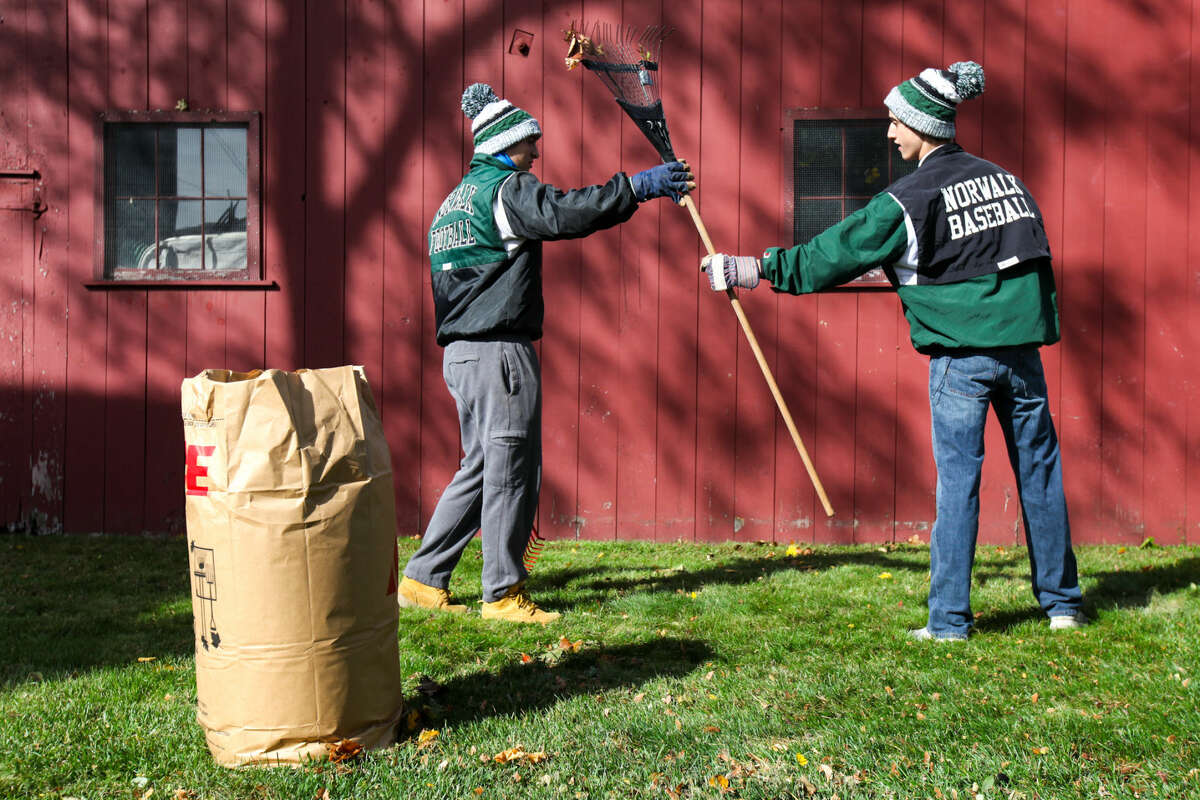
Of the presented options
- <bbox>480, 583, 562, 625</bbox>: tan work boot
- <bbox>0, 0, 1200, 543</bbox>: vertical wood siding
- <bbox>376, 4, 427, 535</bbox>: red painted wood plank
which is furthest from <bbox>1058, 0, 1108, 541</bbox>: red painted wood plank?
<bbox>376, 4, 427, 535</bbox>: red painted wood plank

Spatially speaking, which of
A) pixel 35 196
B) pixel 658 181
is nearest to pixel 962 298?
pixel 658 181

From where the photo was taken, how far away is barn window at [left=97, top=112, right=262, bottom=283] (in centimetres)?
605

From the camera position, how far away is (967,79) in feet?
11.5

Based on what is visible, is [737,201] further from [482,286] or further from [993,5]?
[482,286]

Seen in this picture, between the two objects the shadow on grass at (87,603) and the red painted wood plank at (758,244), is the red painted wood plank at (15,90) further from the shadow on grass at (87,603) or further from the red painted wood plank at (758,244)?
the red painted wood plank at (758,244)

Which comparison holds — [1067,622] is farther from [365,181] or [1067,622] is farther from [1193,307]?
[365,181]

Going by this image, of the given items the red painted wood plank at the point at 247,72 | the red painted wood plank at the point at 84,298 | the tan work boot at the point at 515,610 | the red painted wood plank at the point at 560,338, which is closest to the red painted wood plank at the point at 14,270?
the red painted wood plank at the point at 84,298

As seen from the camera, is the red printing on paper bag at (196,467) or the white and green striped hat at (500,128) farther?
the white and green striped hat at (500,128)

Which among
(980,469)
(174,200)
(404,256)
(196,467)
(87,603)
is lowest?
(87,603)

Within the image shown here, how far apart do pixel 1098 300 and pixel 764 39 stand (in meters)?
2.61

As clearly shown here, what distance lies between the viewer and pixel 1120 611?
3.86 meters

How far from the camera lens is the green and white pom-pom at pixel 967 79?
3.50m

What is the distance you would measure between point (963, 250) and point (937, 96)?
1.98ft

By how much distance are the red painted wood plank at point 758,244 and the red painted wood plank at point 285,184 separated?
2.78 metres
